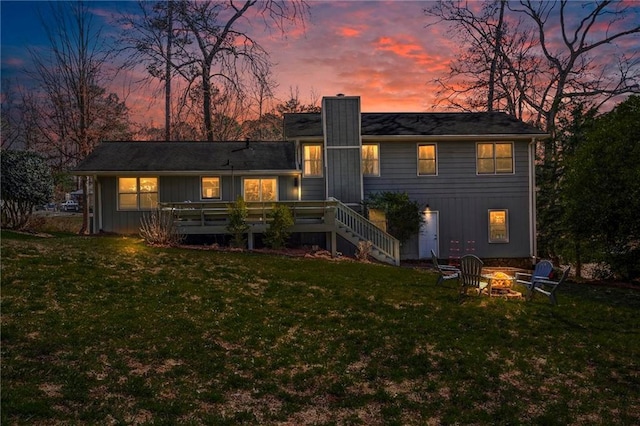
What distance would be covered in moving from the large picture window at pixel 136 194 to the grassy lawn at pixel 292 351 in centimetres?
723

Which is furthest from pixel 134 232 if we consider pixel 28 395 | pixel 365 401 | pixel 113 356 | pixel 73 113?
pixel 365 401

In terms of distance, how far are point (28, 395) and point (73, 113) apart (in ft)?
76.0

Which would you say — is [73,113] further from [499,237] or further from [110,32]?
[499,237]

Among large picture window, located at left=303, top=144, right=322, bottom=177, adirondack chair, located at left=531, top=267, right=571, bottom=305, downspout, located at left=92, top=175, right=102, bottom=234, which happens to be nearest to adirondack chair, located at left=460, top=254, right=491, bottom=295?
adirondack chair, located at left=531, top=267, right=571, bottom=305

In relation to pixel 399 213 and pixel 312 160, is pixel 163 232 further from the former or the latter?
pixel 399 213

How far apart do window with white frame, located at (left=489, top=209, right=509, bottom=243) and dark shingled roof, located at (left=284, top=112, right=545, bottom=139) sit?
12.2ft

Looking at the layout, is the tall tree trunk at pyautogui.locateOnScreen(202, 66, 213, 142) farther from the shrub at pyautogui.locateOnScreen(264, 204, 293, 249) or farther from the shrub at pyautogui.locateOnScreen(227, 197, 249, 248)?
the shrub at pyautogui.locateOnScreen(264, 204, 293, 249)

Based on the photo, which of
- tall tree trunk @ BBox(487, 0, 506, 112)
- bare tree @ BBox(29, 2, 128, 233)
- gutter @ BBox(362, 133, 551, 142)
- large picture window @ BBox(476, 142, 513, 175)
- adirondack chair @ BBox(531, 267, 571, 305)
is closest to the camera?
adirondack chair @ BBox(531, 267, 571, 305)

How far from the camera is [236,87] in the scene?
2569cm

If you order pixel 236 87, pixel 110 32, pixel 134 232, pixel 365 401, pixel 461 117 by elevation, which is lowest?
pixel 365 401

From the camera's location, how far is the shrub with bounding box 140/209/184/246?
52.8 ft

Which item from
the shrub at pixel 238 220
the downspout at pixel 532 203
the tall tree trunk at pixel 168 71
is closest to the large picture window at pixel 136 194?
the shrub at pixel 238 220

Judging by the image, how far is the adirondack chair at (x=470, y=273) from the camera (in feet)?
33.9

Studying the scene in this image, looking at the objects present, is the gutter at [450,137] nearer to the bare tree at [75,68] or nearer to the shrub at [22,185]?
the shrub at [22,185]
